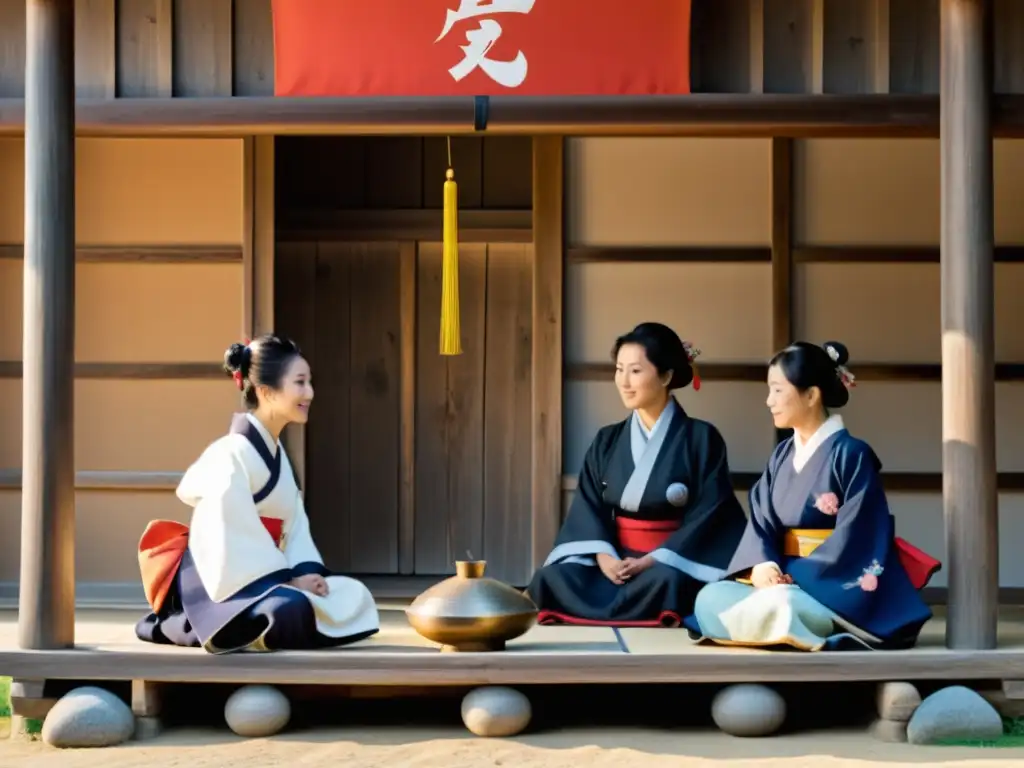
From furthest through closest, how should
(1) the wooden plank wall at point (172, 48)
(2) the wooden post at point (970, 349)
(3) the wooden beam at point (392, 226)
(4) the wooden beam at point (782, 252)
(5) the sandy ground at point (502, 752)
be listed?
(3) the wooden beam at point (392, 226)
(4) the wooden beam at point (782, 252)
(1) the wooden plank wall at point (172, 48)
(2) the wooden post at point (970, 349)
(5) the sandy ground at point (502, 752)

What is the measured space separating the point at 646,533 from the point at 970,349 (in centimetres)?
171

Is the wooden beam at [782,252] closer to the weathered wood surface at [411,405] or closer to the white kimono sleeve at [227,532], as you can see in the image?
the weathered wood surface at [411,405]

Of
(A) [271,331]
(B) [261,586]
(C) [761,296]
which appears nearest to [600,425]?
(C) [761,296]

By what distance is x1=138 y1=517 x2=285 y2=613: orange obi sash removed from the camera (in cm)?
576

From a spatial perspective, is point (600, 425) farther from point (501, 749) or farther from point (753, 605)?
point (501, 749)

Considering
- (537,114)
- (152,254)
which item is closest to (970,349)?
(537,114)

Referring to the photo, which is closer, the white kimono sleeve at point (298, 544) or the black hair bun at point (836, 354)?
the white kimono sleeve at point (298, 544)

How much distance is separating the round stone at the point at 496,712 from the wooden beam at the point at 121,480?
2.50 metres

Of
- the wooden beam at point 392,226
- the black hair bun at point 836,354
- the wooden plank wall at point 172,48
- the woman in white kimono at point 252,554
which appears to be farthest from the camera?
the wooden beam at point 392,226

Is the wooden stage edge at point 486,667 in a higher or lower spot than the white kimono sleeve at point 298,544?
lower

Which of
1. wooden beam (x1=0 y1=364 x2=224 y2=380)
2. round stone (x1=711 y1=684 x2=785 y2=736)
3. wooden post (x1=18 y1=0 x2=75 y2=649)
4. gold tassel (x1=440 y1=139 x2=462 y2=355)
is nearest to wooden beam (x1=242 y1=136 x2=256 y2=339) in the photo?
wooden beam (x1=0 y1=364 x2=224 y2=380)

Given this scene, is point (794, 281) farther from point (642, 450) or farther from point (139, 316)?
point (139, 316)

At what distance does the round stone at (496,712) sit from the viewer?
5.48 meters

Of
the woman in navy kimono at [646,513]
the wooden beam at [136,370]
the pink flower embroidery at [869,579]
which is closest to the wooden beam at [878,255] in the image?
the woman in navy kimono at [646,513]
